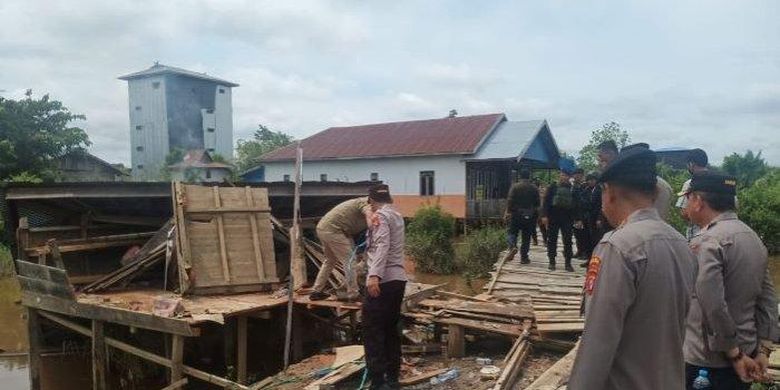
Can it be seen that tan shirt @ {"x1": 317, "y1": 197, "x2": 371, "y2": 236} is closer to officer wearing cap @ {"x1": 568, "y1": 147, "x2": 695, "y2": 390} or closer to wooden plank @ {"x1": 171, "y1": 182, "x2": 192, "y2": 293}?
wooden plank @ {"x1": 171, "y1": 182, "x2": 192, "y2": 293}

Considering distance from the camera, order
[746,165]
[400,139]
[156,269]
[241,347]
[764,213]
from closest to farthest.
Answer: [241,347] < [156,269] < [764,213] < [400,139] < [746,165]

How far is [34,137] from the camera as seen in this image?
75.7 feet

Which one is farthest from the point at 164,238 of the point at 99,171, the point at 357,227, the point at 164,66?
the point at 164,66

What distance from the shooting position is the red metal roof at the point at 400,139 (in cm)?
2521

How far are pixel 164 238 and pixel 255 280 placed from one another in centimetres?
166

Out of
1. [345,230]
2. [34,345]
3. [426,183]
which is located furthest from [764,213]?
[34,345]

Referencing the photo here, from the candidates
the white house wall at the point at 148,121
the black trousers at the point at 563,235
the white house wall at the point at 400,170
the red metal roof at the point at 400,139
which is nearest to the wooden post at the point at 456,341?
the black trousers at the point at 563,235

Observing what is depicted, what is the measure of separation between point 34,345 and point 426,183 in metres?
18.8

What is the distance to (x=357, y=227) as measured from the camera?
7.18m

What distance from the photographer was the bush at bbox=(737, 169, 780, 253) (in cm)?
1744

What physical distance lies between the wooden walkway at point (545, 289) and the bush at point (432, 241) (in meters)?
7.04

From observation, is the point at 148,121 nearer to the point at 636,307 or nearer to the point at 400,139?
the point at 400,139

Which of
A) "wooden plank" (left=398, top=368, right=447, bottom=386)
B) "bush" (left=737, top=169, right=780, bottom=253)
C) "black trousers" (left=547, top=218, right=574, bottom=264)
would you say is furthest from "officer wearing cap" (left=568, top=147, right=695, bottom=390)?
"bush" (left=737, top=169, right=780, bottom=253)

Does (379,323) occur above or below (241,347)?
above
